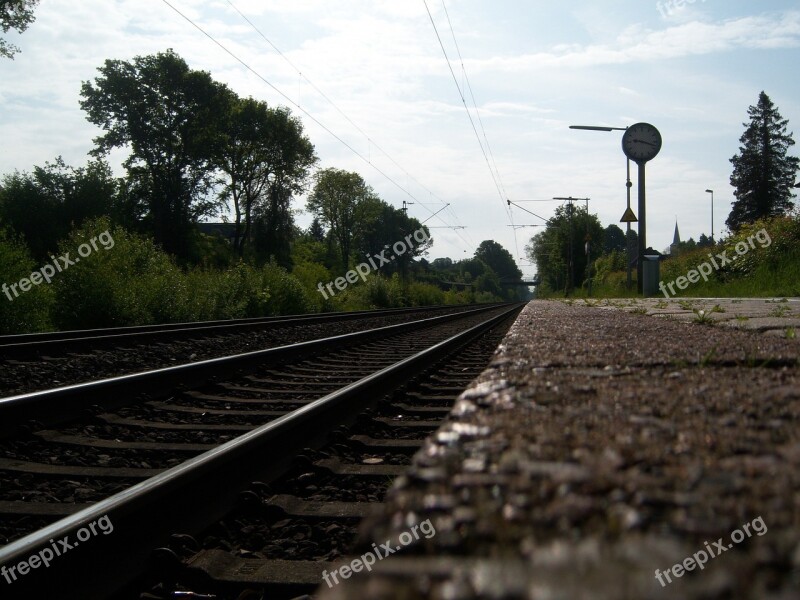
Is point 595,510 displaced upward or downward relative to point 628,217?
downward

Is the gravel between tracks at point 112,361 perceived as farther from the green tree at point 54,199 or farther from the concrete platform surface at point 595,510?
the green tree at point 54,199

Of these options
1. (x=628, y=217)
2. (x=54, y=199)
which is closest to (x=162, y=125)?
(x=54, y=199)

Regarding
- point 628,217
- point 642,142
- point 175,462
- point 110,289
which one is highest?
point 642,142

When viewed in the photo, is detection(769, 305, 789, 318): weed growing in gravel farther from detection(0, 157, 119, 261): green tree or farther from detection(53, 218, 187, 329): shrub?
detection(0, 157, 119, 261): green tree

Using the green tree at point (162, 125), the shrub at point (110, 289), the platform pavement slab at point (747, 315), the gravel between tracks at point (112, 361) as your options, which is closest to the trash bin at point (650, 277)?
the platform pavement slab at point (747, 315)

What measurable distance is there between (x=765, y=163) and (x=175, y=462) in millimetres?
97975

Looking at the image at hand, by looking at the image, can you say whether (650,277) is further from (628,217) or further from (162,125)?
(162,125)

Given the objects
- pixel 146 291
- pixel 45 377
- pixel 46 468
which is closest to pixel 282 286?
pixel 146 291

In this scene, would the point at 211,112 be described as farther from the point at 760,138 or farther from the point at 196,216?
the point at 760,138

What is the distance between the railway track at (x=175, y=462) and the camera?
225cm

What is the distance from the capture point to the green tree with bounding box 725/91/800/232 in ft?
292

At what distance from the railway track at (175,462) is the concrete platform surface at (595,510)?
1573 millimetres

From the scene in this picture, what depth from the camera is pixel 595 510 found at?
62cm

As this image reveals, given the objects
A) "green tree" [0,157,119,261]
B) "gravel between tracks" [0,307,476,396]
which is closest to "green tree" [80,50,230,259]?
"green tree" [0,157,119,261]
